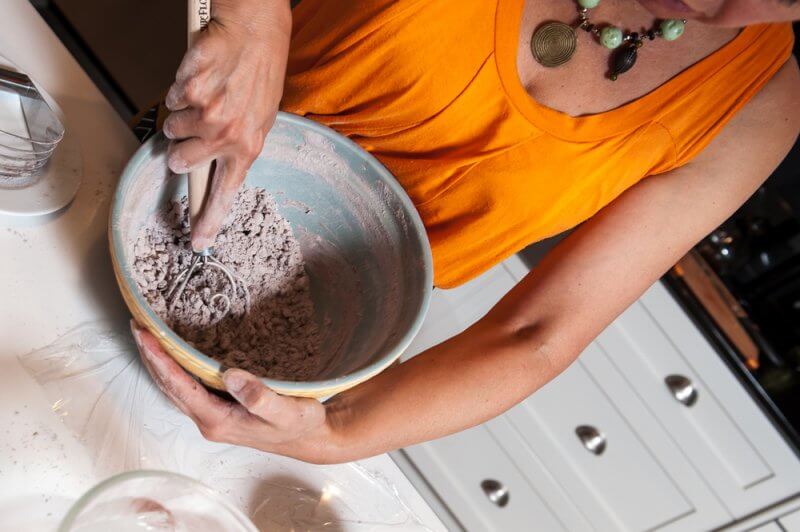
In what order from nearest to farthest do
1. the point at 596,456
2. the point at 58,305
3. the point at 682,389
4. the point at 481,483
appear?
the point at 58,305 → the point at 682,389 → the point at 596,456 → the point at 481,483

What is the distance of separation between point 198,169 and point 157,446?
26 cm

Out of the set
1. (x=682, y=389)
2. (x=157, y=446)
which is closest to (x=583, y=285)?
(x=157, y=446)

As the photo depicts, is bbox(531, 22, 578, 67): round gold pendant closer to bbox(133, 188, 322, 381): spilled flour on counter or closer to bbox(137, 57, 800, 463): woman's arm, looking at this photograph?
bbox(137, 57, 800, 463): woman's arm

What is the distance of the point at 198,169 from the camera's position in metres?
0.58

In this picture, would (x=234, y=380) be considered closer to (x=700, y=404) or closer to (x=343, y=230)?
(x=343, y=230)

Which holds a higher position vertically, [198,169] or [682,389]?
[198,169]

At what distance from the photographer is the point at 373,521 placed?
30.4 inches

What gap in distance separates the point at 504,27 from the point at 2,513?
68cm

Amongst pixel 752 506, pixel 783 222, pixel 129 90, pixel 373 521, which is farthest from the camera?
pixel 129 90

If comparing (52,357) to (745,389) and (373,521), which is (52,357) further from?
(745,389)

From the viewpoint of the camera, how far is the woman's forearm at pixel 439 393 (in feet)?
2.36

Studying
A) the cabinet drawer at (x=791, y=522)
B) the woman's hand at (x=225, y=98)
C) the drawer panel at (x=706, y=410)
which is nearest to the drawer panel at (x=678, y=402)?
the drawer panel at (x=706, y=410)

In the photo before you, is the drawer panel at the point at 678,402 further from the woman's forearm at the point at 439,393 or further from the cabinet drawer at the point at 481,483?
the woman's forearm at the point at 439,393

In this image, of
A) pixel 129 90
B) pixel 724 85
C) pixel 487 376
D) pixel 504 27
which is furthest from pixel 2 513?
pixel 129 90
